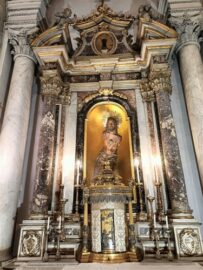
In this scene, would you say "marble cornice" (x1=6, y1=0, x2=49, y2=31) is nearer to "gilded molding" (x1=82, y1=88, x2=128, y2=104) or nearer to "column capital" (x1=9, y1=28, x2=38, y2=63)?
"column capital" (x1=9, y1=28, x2=38, y2=63)

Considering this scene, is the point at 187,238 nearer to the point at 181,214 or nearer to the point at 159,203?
the point at 181,214

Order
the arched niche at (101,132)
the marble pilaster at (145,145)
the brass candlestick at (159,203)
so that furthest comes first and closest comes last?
1. the arched niche at (101,132)
2. the marble pilaster at (145,145)
3. the brass candlestick at (159,203)

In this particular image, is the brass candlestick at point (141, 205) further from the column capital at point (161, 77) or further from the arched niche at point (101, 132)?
the column capital at point (161, 77)

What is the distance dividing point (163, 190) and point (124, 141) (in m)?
1.56

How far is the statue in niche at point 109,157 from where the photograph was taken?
522 centimetres

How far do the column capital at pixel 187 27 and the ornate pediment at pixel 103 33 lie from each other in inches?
50.7

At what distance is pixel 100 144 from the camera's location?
6102 mm

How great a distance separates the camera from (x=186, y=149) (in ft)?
19.2

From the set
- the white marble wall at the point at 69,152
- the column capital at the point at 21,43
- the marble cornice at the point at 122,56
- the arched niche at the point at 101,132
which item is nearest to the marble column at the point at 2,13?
the column capital at the point at 21,43

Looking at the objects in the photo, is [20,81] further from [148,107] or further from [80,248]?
[80,248]

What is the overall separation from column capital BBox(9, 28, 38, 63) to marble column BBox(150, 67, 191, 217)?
333cm

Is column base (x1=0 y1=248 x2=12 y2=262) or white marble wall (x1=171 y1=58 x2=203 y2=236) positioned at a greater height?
white marble wall (x1=171 y1=58 x2=203 y2=236)

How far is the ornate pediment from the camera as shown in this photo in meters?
6.78

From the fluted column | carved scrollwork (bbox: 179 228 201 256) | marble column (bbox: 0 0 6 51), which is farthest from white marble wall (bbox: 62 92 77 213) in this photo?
the fluted column
